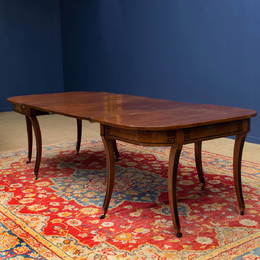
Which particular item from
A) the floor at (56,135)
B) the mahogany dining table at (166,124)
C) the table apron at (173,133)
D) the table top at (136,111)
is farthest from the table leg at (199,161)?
the floor at (56,135)

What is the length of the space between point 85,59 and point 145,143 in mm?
5777

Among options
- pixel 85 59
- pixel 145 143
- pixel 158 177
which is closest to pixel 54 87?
pixel 85 59

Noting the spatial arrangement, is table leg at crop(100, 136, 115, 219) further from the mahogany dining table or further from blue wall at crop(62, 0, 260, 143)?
blue wall at crop(62, 0, 260, 143)

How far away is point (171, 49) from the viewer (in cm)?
574

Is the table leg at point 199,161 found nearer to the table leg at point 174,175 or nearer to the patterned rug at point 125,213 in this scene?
the patterned rug at point 125,213

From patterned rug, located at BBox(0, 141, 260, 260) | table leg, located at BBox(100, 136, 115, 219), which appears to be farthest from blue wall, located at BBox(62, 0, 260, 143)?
table leg, located at BBox(100, 136, 115, 219)

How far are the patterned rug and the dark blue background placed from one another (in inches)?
57.2

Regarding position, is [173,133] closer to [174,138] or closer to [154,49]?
[174,138]

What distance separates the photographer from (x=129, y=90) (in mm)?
6703

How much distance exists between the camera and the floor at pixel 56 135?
4.52 meters

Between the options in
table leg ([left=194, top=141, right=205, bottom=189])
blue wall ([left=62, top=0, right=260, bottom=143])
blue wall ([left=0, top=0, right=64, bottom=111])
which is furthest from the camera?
blue wall ([left=0, top=0, right=64, bottom=111])

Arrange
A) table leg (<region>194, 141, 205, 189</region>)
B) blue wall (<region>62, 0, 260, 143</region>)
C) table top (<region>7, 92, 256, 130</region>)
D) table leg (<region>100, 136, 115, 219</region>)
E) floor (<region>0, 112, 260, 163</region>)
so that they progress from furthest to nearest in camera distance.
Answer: blue wall (<region>62, 0, 260, 143</region>) < floor (<region>0, 112, 260, 163</region>) < table leg (<region>194, 141, 205, 189</region>) < table leg (<region>100, 136, 115, 219</region>) < table top (<region>7, 92, 256, 130</region>)

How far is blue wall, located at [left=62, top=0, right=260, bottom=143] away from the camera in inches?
189

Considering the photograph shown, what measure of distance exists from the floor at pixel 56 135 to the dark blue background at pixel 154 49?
19.2 inches
